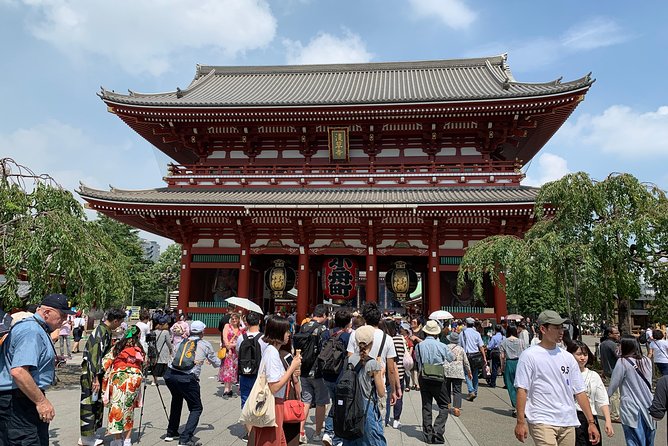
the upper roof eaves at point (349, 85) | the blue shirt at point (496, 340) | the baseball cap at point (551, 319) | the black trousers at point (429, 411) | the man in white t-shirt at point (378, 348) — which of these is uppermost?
the upper roof eaves at point (349, 85)

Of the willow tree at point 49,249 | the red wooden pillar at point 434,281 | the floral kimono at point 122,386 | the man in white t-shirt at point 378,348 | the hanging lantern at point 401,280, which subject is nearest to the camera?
the man in white t-shirt at point 378,348

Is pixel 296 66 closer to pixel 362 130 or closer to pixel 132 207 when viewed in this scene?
pixel 362 130

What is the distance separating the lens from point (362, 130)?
17812mm

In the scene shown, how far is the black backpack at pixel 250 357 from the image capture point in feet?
18.3

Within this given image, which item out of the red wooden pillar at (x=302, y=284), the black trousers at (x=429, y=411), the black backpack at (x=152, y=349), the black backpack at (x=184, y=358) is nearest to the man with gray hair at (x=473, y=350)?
the black trousers at (x=429, y=411)

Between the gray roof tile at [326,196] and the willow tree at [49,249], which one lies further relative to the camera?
the gray roof tile at [326,196]

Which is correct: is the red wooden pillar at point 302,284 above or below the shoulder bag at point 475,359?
above

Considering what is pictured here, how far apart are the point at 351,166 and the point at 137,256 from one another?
30464mm

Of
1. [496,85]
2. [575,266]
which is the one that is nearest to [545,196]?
[575,266]

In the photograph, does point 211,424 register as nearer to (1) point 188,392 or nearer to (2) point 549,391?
(1) point 188,392

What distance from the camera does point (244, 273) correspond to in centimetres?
1744

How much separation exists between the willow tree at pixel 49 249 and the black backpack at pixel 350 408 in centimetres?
678

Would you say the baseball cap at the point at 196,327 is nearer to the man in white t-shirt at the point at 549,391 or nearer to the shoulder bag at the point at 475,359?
the man in white t-shirt at the point at 549,391

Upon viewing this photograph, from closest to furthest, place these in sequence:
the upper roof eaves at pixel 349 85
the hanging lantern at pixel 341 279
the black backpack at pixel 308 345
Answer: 1. the black backpack at pixel 308 345
2. the upper roof eaves at pixel 349 85
3. the hanging lantern at pixel 341 279
